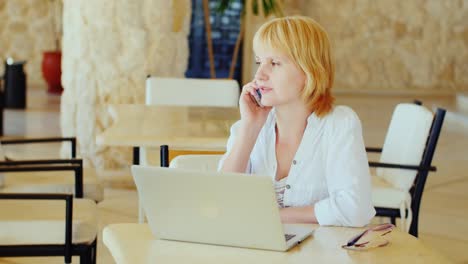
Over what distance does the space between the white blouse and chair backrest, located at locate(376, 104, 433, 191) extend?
1.54 meters

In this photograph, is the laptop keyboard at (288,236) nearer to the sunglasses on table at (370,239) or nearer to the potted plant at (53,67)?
the sunglasses on table at (370,239)

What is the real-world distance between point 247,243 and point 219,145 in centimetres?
189

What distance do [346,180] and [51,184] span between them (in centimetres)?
195

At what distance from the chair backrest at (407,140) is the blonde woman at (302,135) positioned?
1.54 m

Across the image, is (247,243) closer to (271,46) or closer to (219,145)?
(271,46)

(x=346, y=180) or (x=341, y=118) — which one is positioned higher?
(x=341, y=118)

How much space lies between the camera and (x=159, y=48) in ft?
21.5

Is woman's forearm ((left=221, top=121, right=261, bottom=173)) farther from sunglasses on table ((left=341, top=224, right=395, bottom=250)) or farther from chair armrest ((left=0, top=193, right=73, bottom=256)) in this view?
chair armrest ((left=0, top=193, right=73, bottom=256))

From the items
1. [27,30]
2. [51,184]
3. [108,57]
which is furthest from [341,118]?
[27,30]

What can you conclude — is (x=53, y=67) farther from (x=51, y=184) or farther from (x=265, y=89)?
(x=265, y=89)

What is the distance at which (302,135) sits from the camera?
255cm

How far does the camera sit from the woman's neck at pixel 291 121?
2.53 metres

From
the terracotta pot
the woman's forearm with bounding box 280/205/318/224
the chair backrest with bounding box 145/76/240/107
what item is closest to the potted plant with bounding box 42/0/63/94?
the terracotta pot

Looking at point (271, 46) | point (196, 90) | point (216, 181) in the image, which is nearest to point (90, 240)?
point (271, 46)
